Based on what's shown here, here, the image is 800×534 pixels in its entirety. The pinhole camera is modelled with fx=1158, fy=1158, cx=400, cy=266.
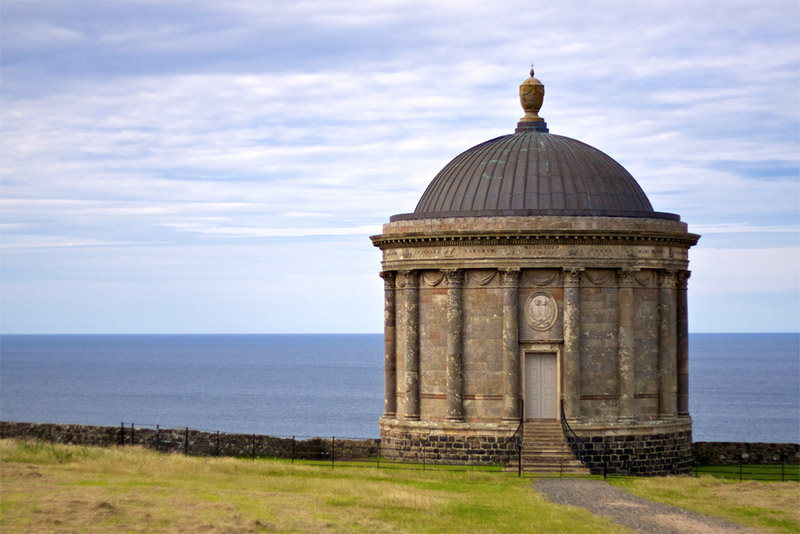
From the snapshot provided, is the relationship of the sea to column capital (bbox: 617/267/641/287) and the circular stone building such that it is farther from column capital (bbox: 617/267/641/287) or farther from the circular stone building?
column capital (bbox: 617/267/641/287)

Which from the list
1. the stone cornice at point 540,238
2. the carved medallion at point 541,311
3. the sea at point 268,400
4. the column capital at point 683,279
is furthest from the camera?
the sea at point 268,400

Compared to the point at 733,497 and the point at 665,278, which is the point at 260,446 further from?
the point at 733,497

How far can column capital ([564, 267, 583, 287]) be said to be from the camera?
1459 inches

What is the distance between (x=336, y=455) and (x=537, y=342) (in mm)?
8833

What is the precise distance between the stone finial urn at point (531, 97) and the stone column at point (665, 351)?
7935 millimetres

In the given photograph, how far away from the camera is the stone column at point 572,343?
3712 centimetres

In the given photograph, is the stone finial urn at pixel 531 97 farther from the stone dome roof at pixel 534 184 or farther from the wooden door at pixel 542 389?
the wooden door at pixel 542 389

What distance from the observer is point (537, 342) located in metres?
37.6

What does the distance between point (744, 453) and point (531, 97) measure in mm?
15070

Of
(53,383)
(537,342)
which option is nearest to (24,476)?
(537,342)

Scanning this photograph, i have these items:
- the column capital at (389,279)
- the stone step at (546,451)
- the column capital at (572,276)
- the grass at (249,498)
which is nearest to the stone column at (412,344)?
the column capital at (389,279)

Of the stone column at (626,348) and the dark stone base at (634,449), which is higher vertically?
the stone column at (626,348)

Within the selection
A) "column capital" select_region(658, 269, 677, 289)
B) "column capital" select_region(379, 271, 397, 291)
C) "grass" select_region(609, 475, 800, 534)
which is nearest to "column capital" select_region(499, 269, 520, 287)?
"column capital" select_region(379, 271, 397, 291)

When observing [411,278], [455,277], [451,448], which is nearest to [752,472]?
[451,448]
